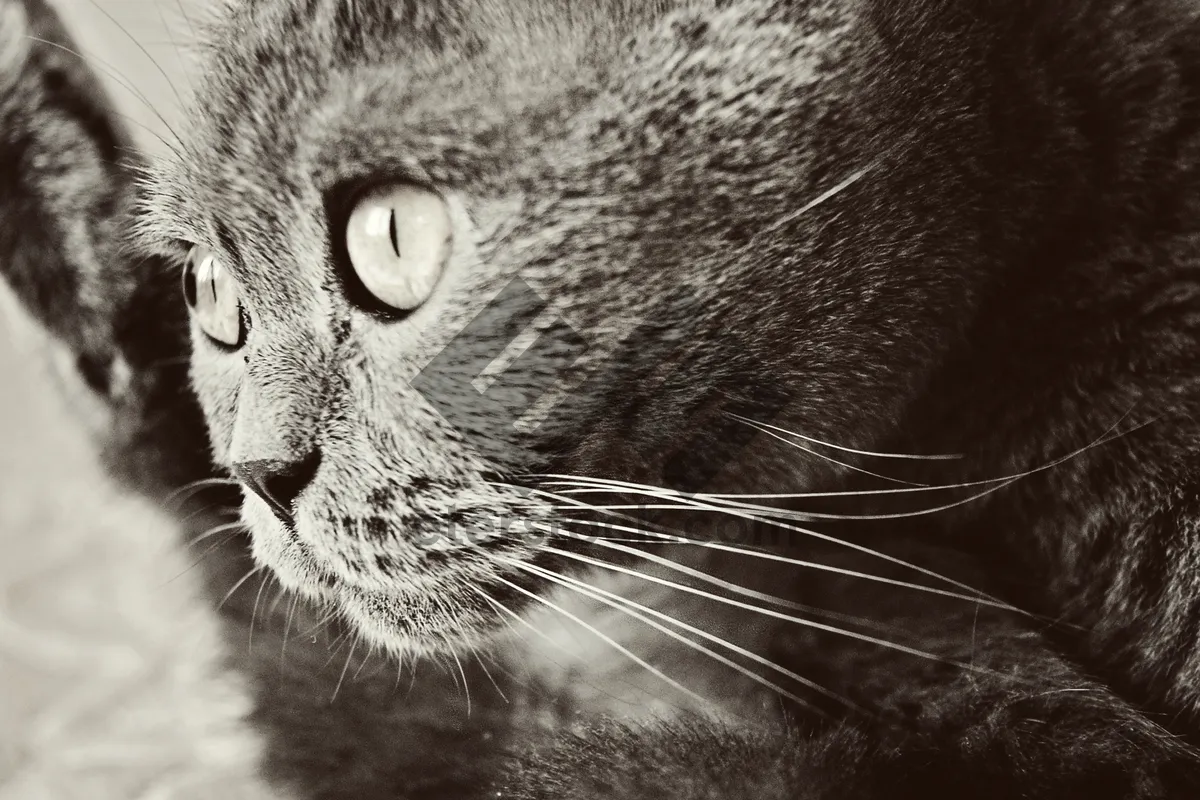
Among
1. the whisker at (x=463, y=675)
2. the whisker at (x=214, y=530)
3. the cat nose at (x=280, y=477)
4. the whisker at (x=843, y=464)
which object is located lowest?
the whisker at (x=463, y=675)

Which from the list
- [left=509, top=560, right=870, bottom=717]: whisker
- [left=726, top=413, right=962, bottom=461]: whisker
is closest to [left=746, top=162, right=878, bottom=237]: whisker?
[left=726, top=413, right=962, bottom=461]: whisker

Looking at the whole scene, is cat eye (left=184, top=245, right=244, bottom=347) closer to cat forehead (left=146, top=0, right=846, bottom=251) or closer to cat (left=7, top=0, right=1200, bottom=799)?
cat (left=7, top=0, right=1200, bottom=799)

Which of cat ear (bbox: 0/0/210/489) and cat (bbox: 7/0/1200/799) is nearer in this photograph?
cat (bbox: 7/0/1200/799)

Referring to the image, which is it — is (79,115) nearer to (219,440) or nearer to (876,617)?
(219,440)

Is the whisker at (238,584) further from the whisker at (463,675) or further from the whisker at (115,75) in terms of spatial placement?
the whisker at (115,75)

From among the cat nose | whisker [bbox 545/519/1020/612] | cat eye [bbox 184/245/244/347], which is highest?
cat eye [bbox 184/245/244/347]

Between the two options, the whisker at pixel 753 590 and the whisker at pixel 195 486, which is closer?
the whisker at pixel 753 590

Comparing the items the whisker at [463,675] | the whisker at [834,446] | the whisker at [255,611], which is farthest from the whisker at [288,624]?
the whisker at [834,446]
